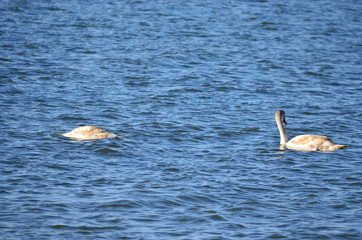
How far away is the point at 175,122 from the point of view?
17.9 metres

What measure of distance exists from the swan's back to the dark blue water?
194 mm

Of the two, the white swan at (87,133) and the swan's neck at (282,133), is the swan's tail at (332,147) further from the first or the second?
the white swan at (87,133)

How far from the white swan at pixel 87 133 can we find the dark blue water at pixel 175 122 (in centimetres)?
23

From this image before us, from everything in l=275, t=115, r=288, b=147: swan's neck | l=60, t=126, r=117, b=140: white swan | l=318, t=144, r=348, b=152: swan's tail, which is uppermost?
l=60, t=126, r=117, b=140: white swan

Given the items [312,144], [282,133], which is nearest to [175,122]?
[282,133]

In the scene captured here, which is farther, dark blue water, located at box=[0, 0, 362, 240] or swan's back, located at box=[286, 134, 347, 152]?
swan's back, located at box=[286, 134, 347, 152]

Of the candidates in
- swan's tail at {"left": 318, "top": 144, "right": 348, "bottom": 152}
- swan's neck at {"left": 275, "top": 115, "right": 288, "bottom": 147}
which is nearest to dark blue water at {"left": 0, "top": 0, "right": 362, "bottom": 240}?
swan's tail at {"left": 318, "top": 144, "right": 348, "bottom": 152}

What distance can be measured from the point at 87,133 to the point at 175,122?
3.29 metres

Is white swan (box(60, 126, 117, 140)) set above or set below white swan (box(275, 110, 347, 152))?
above

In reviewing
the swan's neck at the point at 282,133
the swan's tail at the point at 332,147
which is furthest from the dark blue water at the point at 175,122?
the swan's neck at the point at 282,133

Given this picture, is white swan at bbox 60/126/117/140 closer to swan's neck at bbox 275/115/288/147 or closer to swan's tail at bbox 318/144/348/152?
swan's neck at bbox 275/115/288/147

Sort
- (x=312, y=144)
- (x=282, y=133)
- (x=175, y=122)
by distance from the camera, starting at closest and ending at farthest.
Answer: (x=312, y=144) < (x=282, y=133) < (x=175, y=122)

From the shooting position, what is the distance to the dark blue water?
1119cm

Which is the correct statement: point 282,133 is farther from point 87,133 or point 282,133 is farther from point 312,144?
point 87,133
